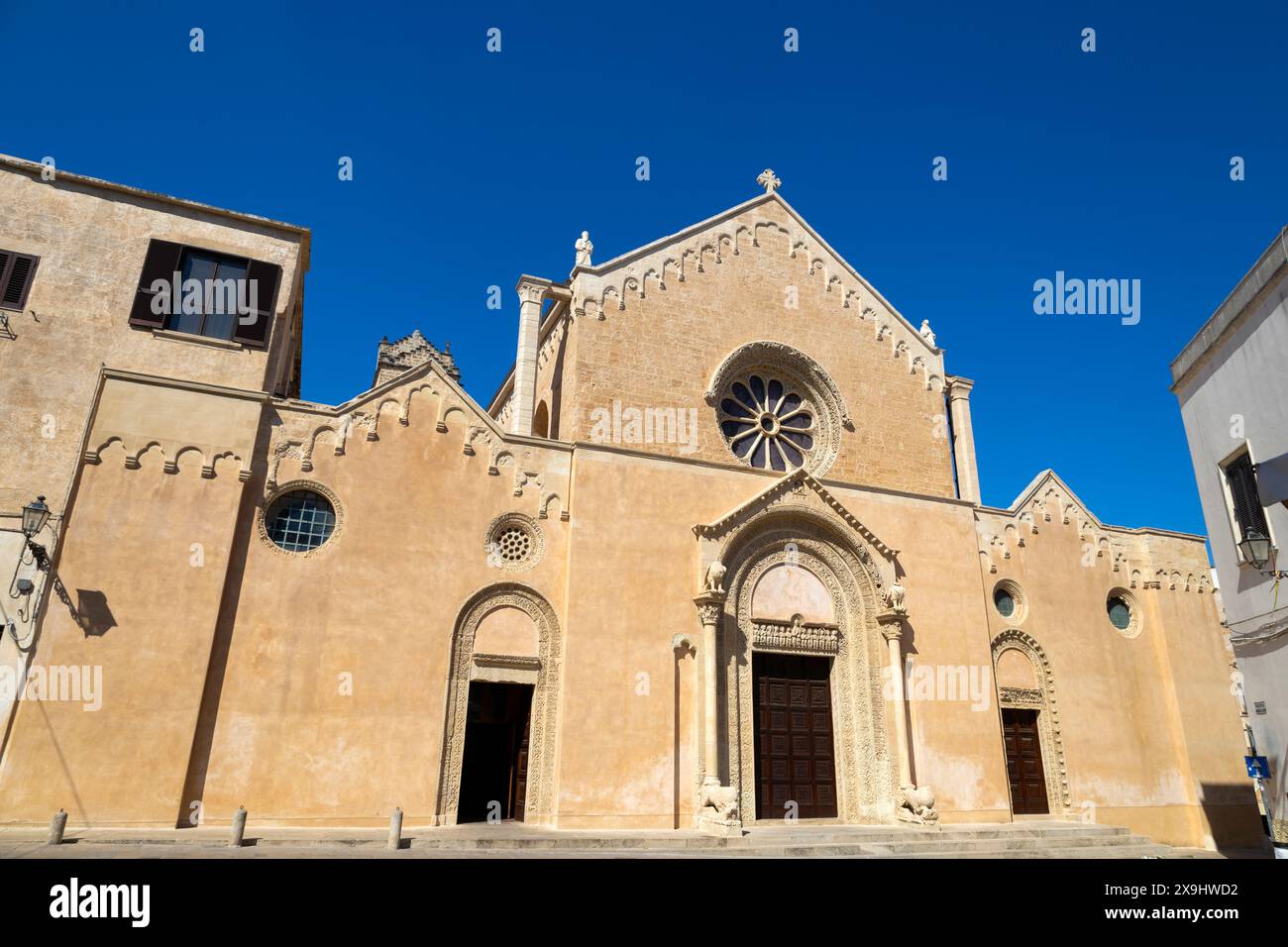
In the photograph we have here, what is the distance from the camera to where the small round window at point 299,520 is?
47.9 feet

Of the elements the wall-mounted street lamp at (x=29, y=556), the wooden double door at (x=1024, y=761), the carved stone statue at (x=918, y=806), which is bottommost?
the carved stone statue at (x=918, y=806)

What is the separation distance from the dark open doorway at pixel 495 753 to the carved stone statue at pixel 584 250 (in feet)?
32.7

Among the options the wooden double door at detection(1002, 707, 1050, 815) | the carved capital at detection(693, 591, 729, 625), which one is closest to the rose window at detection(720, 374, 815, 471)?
the carved capital at detection(693, 591, 729, 625)

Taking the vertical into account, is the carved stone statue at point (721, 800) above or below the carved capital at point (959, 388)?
below

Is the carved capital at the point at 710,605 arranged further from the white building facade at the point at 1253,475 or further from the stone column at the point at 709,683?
the white building facade at the point at 1253,475

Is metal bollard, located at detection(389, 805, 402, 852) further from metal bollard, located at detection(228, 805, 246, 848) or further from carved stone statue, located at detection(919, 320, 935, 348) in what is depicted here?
carved stone statue, located at detection(919, 320, 935, 348)

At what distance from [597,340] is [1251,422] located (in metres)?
12.9

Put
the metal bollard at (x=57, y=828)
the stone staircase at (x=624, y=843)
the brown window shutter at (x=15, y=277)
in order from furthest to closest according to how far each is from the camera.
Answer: the brown window shutter at (x=15, y=277) < the stone staircase at (x=624, y=843) < the metal bollard at (x=57, y=828)

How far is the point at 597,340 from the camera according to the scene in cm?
1830

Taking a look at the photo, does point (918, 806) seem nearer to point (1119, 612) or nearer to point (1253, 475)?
point (1253, 475)

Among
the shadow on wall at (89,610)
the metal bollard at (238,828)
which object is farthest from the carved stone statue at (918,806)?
the shadow on wall at (89,610)

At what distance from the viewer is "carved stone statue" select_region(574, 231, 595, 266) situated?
18.8 m

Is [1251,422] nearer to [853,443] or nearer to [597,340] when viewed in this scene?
[853,443]
